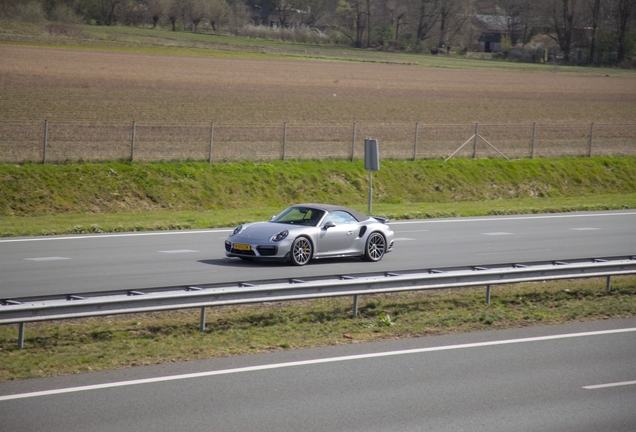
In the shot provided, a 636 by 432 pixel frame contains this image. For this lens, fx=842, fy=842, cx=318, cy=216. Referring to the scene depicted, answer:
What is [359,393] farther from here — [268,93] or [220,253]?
[268,93]

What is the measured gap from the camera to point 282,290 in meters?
11.6

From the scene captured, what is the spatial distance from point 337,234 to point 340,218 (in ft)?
1.74

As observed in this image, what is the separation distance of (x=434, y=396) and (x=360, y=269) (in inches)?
321

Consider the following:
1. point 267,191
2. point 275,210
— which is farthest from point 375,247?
point 267,191

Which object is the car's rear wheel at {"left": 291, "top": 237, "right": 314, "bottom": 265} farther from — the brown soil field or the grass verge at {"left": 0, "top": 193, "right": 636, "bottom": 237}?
the brown soil field

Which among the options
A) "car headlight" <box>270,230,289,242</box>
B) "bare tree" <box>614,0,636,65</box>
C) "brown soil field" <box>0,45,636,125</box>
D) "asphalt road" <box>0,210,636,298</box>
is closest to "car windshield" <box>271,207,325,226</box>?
"car headlight" <box>270,230,289,242</box>

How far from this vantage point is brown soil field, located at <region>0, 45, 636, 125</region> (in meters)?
42.9

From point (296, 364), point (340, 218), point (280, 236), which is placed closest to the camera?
point (296, 364)

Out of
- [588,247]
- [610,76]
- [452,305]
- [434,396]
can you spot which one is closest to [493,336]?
[452,305]

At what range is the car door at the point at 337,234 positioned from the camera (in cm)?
1736

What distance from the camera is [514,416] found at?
809 centimetres

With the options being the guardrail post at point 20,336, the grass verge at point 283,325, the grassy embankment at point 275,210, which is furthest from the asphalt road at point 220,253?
the guardrail post at point 20,336

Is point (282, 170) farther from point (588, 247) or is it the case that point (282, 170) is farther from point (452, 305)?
point (452, 305)

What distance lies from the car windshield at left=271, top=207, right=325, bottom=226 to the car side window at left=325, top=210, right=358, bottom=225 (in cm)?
19
